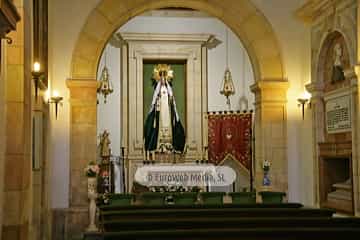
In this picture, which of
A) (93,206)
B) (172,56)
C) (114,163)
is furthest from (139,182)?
(172,56)

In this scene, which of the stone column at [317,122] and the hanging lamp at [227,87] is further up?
the hanging lamp at [227,87]

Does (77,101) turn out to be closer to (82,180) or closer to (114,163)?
(82,180)

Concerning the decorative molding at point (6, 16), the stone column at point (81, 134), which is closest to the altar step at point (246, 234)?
the decorative molding at point (6, 16)

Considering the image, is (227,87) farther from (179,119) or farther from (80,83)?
(80,83)

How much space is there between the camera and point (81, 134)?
10.9m

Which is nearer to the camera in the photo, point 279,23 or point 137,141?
point 279,23

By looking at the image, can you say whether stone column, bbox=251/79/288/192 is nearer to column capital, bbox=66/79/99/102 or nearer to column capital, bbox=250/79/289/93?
column capital, bbox=250/79/289/93

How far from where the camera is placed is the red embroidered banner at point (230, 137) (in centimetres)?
1491

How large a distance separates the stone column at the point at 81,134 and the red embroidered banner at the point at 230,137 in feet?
16.7

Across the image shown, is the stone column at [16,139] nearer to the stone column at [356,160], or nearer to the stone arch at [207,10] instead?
the stone arch at [207,10]

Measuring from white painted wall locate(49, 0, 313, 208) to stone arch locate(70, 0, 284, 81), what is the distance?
0.14 metres

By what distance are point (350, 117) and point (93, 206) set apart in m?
4.77

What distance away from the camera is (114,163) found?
1502cm

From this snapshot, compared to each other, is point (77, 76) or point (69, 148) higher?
point (77, 76)
